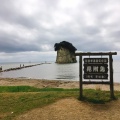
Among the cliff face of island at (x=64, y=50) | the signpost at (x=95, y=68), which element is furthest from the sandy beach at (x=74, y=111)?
the cliff face of island at (x=64, y=50)

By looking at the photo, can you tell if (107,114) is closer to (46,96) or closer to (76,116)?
(76,116)

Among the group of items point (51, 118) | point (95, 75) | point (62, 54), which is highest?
point (62, 54)

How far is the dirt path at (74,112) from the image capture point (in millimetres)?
9188

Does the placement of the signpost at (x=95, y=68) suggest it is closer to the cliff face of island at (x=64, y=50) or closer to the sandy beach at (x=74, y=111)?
the sandy beach at (x=74, y=111)

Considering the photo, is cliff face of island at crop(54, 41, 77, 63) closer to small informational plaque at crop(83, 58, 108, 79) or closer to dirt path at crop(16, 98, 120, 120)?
small informational plaque at crop(83, 58, 108, 79)

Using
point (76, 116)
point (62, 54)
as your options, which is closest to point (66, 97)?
point (76, 116)

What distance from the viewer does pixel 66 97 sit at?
11.9 m

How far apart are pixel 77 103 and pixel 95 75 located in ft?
6.43

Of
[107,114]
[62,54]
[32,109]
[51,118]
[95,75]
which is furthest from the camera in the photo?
[62,54]

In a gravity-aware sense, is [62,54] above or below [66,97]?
above

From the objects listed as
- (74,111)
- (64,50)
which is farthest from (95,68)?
(64,50)

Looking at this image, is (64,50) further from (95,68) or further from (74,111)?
(74,111)

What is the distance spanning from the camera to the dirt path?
919cm

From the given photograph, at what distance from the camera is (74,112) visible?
9.65 m
